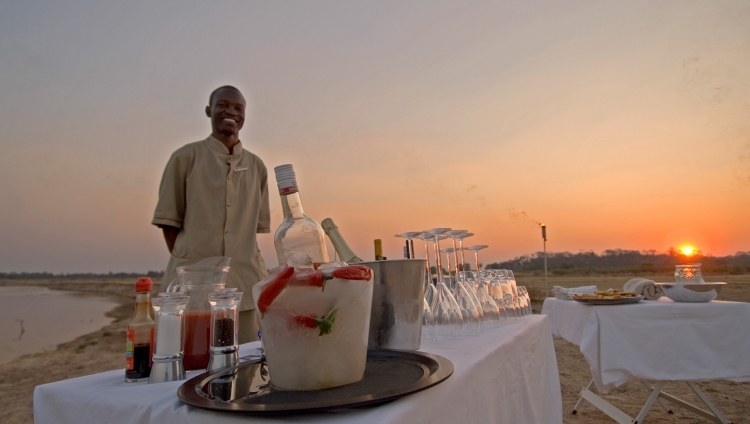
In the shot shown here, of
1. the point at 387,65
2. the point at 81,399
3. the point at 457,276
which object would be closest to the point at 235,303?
the point at 81,399

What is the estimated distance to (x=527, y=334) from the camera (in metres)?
1.54

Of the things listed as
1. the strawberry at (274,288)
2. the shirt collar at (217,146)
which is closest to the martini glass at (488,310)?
the strawberry at (274,288)

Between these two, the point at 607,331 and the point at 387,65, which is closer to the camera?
the point at 607,331

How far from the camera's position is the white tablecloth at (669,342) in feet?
9.13

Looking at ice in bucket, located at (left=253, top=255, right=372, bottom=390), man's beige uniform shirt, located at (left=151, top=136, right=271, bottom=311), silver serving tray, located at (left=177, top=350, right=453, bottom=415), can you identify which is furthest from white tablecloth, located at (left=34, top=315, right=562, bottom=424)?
man's beige uniform shirt, located at (left=151, top=136, right=271, bottom=311)

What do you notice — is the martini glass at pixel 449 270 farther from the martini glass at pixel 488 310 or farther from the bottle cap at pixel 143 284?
the bottle cap at pixel 143 284

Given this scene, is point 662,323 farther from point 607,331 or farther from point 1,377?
point 1,377

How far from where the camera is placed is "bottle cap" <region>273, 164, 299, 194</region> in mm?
999

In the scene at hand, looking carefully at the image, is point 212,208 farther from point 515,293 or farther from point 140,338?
point 515,293

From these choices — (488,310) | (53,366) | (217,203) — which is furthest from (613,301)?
(53,366)

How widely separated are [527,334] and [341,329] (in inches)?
39.8

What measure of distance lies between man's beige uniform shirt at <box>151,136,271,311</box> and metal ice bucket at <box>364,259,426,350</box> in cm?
127

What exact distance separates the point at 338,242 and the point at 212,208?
1.23 metres

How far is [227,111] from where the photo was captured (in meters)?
2.35
